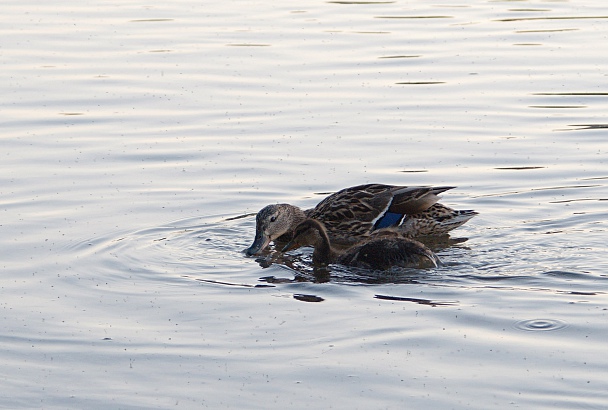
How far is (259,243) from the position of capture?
11.0 m

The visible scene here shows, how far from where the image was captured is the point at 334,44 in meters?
18.6

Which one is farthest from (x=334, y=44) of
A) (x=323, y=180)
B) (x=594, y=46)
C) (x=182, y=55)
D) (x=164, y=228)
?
(x=164, y=228)

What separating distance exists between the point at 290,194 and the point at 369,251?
7.49ft

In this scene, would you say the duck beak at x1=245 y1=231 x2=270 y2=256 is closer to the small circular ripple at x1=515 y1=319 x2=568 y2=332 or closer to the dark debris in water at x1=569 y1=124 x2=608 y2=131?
the small circular ripple at x1=515 y1=319 x2=568 y2=332

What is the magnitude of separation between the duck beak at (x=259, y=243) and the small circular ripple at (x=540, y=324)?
3079mm

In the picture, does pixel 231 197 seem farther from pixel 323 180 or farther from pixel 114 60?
pixel 114 60

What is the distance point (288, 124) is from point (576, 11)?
8.19 m

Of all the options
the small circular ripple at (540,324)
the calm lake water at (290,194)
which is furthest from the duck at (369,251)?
the small circular ripple at (540,324)

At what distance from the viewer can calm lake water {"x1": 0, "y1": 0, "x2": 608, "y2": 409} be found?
7715 millimetres

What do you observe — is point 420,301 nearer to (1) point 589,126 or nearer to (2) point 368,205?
(2) point 368,205

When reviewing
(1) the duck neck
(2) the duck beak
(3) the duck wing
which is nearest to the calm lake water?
(2) the duck beak

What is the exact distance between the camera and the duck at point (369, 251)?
1005cm

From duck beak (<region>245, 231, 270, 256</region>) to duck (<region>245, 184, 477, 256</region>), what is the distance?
0.18 m

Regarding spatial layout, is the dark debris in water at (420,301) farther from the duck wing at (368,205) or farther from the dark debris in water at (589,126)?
the dark debris in water at (589,126)
